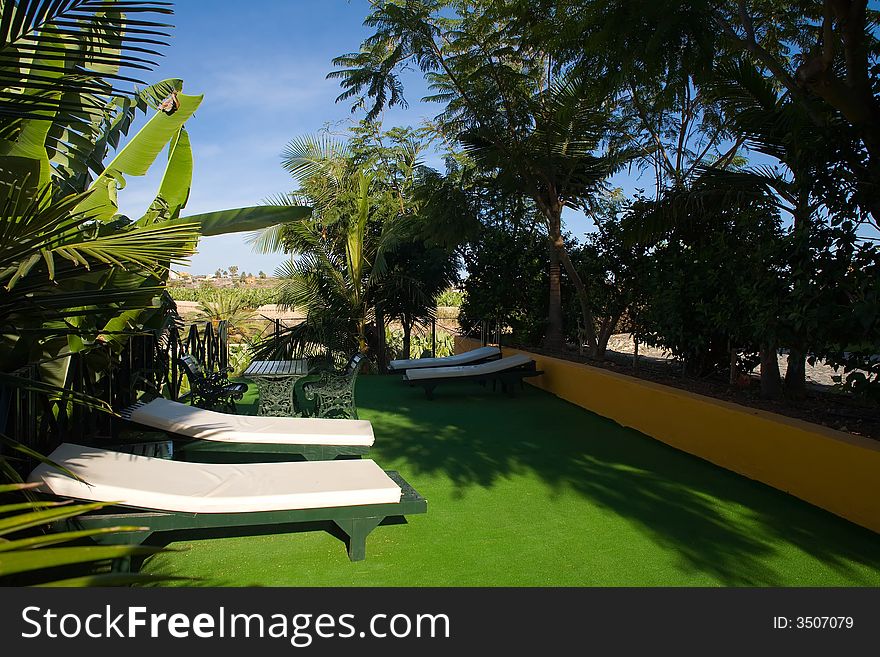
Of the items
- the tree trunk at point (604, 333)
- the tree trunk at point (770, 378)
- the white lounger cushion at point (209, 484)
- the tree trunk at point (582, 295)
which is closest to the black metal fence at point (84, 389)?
the white lounger cushion at point (209, 484)

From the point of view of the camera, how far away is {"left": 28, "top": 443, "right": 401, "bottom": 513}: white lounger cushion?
130 inches

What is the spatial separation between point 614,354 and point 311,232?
24.8ft

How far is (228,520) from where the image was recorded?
3.41 meters

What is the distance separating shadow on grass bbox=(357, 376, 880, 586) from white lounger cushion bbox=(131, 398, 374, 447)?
0.76 meters

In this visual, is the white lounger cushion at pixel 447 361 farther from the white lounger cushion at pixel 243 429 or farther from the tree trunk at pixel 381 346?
the white lounger cushion at pixel 243 429

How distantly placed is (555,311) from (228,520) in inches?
364

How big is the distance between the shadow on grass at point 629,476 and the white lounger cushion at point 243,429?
2.48 feet

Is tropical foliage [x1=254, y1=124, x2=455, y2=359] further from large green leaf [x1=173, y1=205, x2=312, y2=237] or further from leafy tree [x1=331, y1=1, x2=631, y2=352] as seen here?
large green leaf [x1=173, y1=205, x2=312, y2=237]

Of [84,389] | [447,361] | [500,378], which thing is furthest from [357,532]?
[447,361]

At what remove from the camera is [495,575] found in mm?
3443
